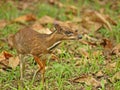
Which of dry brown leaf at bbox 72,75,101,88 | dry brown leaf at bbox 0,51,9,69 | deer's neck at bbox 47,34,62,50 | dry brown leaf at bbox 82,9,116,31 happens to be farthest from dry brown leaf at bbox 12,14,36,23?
deer's neck at bbox 47,34,62,50

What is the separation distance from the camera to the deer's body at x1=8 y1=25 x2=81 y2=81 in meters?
5.18

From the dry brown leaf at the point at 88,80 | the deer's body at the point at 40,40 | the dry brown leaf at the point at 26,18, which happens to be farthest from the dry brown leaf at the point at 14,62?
the dry brown leaf at the point at 26,18

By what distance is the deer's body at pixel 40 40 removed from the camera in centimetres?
518

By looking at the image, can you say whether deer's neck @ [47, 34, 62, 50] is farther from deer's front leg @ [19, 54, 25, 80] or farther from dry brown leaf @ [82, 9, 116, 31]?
dry brown leaf @ [82, 9, 116, 31]

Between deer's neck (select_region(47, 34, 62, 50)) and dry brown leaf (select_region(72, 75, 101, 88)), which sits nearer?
deer's neck (select_region(47, 34, 62, 50))

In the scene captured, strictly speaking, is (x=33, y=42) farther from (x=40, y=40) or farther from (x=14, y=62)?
(x=14, y=62)

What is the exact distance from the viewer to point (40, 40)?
5.43 metres

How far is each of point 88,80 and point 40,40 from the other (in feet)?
2.58

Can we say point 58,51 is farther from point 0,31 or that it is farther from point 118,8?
point 118,8

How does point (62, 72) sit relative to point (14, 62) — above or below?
below

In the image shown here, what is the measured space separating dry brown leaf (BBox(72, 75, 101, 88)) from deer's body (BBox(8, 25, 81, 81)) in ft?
1.60

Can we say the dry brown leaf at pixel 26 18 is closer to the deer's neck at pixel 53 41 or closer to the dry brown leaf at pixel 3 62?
the dry brown leaf at pixel 3 62

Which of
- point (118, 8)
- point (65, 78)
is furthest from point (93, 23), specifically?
point (65, 78)

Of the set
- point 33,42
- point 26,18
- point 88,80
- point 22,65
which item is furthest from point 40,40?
point 26,18
